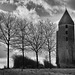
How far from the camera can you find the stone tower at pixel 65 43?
184 ft

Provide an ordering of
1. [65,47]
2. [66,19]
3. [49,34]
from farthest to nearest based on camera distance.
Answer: [66,19]
[65,47]
[49,34]

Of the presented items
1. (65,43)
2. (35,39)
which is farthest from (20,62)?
(65,43)

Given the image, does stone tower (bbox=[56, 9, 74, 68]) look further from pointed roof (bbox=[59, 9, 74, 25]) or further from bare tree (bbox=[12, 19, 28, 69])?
bare tree (bbox=[12, 19, 28, 69])

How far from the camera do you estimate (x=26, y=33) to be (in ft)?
125

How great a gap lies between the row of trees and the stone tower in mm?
14498

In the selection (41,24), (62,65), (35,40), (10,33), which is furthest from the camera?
(62,65)

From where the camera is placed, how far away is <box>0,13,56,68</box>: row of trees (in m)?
35.6

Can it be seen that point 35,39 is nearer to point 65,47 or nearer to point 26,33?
point 26,33

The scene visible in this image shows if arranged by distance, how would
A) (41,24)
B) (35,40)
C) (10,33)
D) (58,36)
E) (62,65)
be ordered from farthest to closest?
(58,36)
(62,65)
(41,24)
(35,40)
(10,33)

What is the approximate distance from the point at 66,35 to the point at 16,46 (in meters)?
25.1

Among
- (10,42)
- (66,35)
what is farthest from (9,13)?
(66,35)

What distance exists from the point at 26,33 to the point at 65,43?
22448mm

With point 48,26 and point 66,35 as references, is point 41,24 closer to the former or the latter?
point 48,26

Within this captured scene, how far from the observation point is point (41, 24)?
41.6 m
